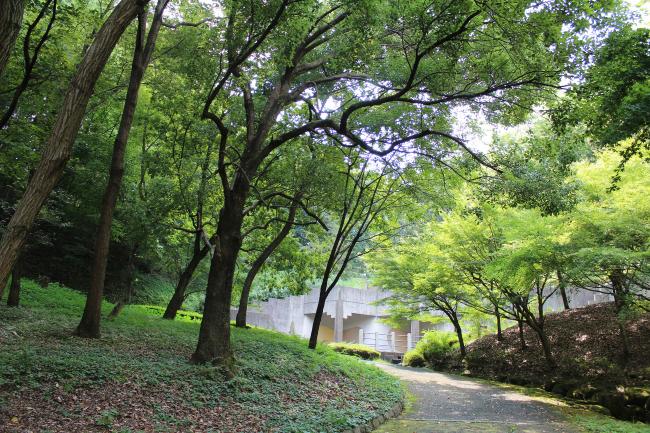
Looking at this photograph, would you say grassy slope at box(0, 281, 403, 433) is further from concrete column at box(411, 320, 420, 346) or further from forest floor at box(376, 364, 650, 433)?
concrete column at box(411, 320, 420, 346)

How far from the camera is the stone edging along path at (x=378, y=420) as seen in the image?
7215 millimetres

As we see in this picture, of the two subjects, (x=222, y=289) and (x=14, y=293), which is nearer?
(x=222, y=289)

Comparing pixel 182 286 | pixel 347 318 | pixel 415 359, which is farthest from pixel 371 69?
pixel 347 318

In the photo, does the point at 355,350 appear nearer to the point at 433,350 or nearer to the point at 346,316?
the point at 433,350

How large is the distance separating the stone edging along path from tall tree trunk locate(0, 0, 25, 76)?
631cm

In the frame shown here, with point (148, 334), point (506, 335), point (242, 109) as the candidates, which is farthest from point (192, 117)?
point (506, 335)

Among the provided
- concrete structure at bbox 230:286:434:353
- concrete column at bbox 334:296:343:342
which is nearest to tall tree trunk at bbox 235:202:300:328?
concrete structure at bbox 230:286:434:353

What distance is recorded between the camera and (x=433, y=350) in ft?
75.6

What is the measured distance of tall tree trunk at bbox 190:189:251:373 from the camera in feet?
27.7

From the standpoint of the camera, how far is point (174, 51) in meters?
A: 10.4

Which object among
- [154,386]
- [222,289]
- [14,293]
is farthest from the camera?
[14,293]

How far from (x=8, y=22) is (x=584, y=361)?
15864 mm

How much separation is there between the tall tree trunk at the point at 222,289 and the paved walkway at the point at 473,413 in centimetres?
323

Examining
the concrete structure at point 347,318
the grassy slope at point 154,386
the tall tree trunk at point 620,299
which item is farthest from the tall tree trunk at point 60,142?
the concrete structure at point 347,318
